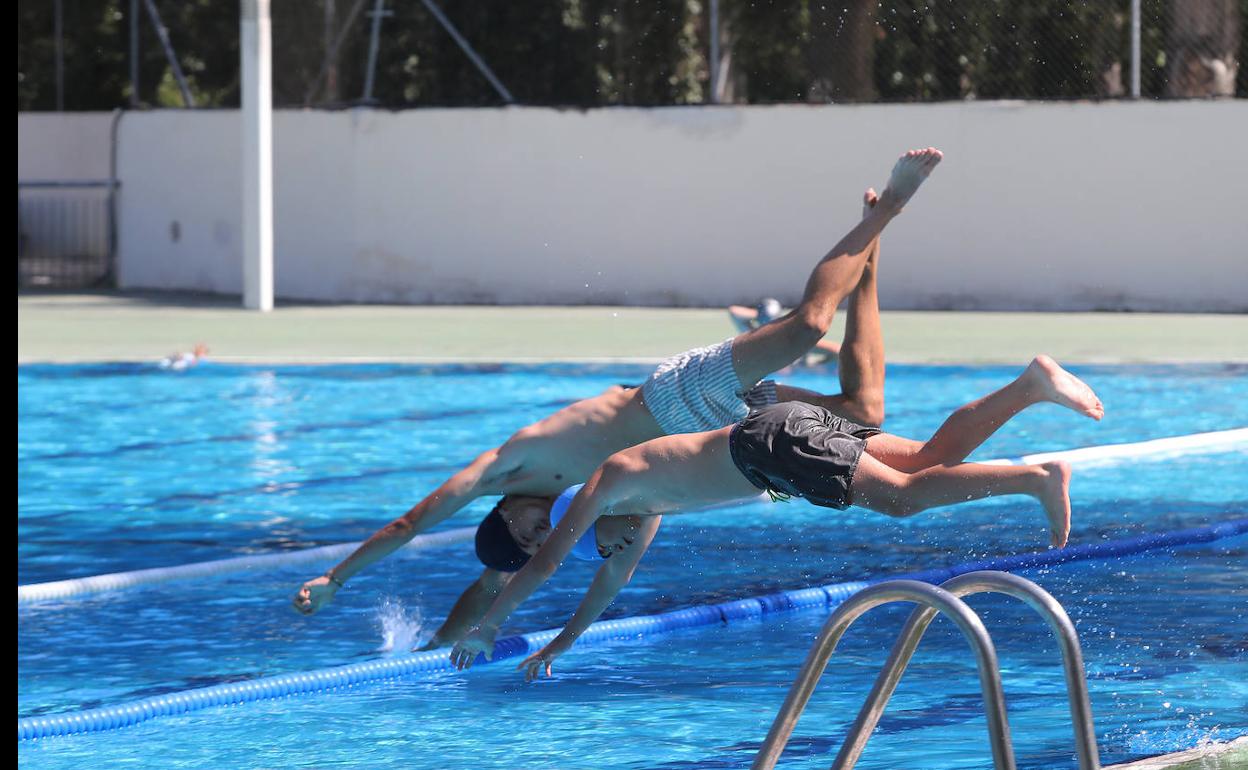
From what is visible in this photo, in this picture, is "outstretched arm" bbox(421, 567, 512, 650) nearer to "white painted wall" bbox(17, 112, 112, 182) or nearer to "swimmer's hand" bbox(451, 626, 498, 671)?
"swimmer's hand" bbox(451, 626, 498, 671)

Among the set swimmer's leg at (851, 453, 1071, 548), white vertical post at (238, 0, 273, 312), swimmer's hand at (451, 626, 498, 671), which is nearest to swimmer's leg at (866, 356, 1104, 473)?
swimmer's leg at (851, 453, 1071, 548)

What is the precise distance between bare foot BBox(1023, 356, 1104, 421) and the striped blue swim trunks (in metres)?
1.06

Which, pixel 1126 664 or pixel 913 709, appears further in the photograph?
pixel 1126 664

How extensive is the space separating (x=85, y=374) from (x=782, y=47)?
29.2 feet

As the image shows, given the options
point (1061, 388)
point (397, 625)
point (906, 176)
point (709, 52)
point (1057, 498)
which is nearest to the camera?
point (1057, 498)

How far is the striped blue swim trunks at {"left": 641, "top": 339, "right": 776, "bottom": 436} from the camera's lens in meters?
5.41

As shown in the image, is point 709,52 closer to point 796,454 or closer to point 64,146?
point 64,146

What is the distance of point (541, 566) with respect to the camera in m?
4.72

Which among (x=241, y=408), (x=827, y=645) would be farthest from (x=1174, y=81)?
(x=827, y=645)

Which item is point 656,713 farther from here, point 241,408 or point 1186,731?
point 241,408

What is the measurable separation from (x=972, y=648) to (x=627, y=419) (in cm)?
239

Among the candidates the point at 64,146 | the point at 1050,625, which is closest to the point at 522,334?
the point at 64,146

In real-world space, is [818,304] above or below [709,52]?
below

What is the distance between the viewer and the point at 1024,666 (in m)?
5.99
